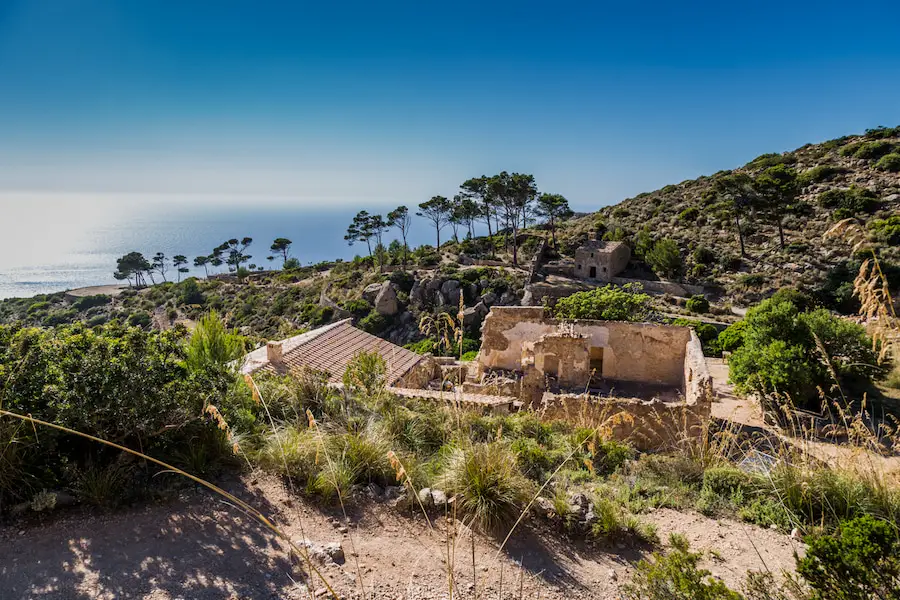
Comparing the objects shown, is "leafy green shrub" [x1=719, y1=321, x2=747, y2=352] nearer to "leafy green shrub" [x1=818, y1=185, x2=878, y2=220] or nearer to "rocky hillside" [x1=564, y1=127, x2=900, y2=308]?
"rocky hillside" [x1=564, y1=127, x2=900, y2=308]

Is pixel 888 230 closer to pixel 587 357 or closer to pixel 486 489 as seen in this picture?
pixel 587 357

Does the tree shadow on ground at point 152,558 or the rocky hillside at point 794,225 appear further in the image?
the rocky hillside at point 794,225

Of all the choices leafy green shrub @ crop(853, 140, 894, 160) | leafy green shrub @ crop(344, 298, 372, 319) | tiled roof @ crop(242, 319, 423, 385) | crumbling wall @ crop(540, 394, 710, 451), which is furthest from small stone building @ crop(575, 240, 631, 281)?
crumbling wall @ crop(540, 394, 710, 451)

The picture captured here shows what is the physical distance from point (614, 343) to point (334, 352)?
971 centimetres

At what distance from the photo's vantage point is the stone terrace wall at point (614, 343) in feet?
51.6

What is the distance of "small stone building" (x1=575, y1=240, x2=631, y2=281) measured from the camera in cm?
4250

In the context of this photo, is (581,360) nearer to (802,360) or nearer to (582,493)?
(802,360)

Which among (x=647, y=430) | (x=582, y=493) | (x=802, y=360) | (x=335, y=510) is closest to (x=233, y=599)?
(x=335, y=510)

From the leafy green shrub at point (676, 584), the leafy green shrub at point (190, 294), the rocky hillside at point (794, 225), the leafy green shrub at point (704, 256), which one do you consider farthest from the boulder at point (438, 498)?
the leafy green shrub at point (190, 294)

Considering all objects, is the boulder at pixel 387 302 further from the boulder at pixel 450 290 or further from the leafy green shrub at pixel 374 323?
the boulder at pixel 450 290

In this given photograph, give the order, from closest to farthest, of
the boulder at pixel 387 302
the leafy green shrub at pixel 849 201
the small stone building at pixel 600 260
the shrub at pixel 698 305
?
the shrub at pixel 698 305, the leafy green shrub at pixel 849 201, the boulder at pixel 387 302, the small stone building at pixel 600 260

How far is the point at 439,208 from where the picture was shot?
62.2 meters

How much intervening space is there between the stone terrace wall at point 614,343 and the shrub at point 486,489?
12.6m

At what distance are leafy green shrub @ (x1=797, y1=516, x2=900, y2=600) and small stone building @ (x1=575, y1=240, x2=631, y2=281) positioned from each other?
1632 inches
